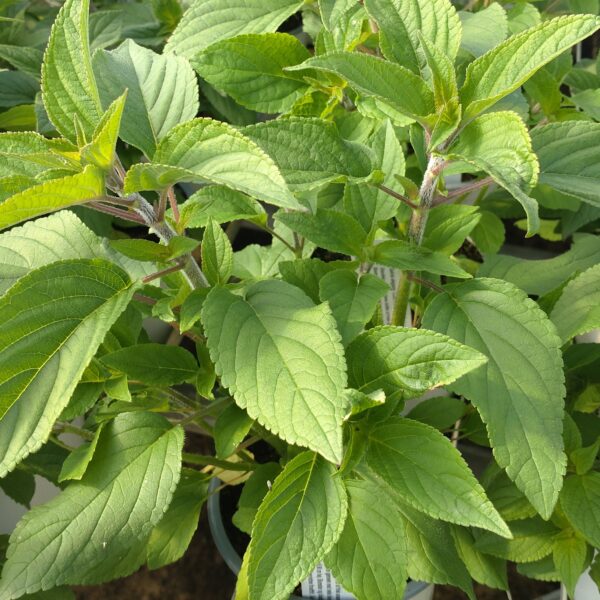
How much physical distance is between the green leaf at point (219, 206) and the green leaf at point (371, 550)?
271 millimetres

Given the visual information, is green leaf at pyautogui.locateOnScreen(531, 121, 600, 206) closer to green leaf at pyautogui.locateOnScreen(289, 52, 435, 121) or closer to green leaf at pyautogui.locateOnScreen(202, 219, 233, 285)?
green leaf at pyautogui.locateOnScreen(289, 52, 435, 121)

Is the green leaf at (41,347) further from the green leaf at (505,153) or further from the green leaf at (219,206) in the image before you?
the green leaf at (505,153)

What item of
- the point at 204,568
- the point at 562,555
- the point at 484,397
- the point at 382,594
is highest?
the point at 484,397

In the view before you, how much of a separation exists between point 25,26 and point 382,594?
1.11 m

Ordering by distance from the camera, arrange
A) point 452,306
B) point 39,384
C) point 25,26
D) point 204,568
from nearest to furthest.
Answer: point 39,384, point 452,306, point 204,568, point 25,26

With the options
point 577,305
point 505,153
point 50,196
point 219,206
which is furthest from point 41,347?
point 577,305

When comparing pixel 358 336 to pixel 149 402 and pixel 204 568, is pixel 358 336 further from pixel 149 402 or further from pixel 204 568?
pixel 204 568

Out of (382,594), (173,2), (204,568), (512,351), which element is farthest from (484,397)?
(173,2)

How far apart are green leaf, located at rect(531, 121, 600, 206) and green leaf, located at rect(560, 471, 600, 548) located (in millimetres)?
278

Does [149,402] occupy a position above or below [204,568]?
above

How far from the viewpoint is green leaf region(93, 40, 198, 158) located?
1.90 ft

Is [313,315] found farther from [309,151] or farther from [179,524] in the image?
[179,524]

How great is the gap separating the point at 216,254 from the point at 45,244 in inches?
6.1

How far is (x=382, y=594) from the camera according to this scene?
553 mm
